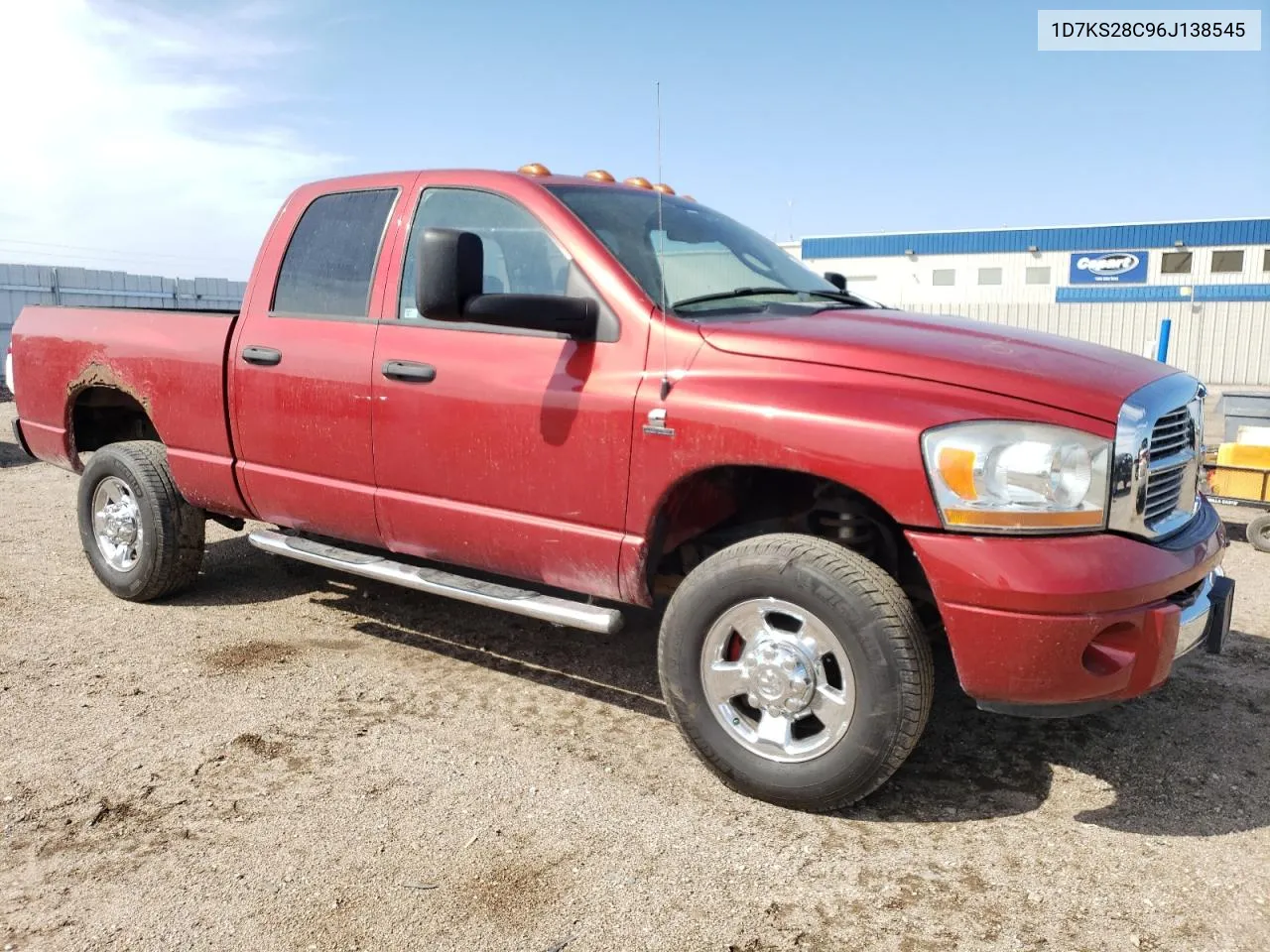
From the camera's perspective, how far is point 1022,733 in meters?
3.69

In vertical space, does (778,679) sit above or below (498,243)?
below

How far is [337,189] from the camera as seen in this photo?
14.4ft

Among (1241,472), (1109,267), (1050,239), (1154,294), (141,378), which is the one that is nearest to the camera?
(141,378)

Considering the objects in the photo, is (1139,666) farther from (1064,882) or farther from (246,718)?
(246,718)

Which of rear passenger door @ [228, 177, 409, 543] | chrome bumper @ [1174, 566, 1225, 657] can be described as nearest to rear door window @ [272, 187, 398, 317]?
rear passenger door @ [228, 177, 409, 543]

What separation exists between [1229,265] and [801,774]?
107ft

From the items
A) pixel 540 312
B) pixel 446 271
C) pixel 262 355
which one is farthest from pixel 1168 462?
pixel 262 355

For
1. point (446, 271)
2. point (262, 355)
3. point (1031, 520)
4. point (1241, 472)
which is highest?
point (446, 271)

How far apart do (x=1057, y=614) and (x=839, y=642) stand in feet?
1.95

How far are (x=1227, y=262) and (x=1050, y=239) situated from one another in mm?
5026

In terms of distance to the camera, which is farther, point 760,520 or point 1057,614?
point 760,520

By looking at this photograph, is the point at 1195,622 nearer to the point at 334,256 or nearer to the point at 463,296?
the point at 463,296

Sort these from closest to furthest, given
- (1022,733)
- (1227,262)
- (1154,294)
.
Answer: (1022,733)
(1227,262)
(1154,294)

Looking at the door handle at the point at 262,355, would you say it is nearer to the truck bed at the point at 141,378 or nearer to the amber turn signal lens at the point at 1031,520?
the truck bed at the point at 141,378
